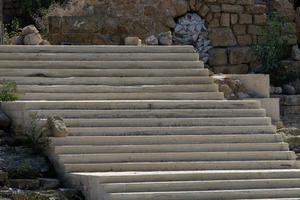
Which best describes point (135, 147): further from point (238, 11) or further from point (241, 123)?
point (238, 11)

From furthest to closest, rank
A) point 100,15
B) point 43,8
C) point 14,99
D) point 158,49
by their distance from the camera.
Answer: point 43,8
point 100,15
point 158,49
point 14,99

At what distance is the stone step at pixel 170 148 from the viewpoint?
53.8 feet

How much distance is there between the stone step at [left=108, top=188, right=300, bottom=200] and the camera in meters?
15.3

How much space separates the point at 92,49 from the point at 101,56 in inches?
8.4

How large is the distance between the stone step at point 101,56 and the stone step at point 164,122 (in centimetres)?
181

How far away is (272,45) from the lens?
910 inches

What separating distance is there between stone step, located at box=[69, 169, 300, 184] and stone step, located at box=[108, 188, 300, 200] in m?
0.35

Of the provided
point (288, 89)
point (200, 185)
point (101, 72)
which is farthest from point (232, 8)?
point (200, 185)

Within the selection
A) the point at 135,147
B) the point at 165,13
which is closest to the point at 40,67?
the point at 135,147

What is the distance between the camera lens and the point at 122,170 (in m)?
16.3

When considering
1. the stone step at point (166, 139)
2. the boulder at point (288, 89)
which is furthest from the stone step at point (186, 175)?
the boulder at point (288, 89)

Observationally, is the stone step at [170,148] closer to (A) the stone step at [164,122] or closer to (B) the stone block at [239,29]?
(A) the stone step at [164,122]

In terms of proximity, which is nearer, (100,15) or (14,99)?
(14,99)

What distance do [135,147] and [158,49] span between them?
9.35 feet
